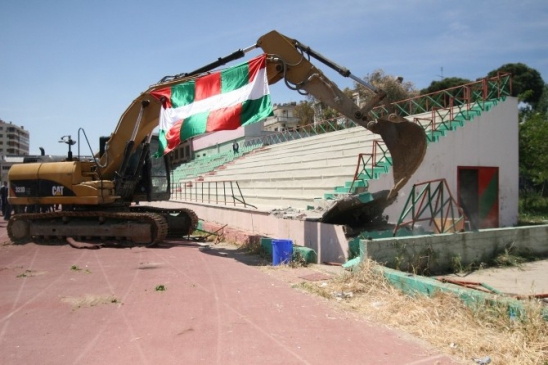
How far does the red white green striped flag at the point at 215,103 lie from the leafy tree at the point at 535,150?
16361mm

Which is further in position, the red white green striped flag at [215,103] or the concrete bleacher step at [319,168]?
the concrete bleacher step at [319,168]

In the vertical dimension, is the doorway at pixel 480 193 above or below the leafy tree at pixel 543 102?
below

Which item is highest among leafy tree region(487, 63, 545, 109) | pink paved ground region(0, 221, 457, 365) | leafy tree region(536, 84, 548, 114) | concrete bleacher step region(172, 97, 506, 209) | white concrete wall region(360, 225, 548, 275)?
leafy tree region(487, 63, 545, 109)

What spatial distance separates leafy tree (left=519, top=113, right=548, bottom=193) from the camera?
65.0 feet

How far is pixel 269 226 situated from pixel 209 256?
7.98ft

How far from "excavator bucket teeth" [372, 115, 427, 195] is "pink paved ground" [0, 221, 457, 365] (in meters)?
3.58

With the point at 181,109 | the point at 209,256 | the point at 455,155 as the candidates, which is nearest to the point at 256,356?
the point at 209,256

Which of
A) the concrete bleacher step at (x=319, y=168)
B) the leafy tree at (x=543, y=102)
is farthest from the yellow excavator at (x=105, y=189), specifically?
the leafy tree at (x=543, y=102)

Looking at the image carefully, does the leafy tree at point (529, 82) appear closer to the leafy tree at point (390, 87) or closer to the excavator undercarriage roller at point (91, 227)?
the leafy tree at point (390, 87)

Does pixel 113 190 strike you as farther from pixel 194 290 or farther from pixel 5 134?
pixel 5 134

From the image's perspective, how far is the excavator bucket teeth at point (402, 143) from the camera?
884 cm

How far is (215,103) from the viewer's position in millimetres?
9680

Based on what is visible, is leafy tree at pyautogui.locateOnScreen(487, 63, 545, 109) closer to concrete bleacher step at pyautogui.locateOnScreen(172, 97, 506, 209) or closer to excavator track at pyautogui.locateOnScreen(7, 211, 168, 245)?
concrete bleacher step at pyautogui.locateOnScreen(172, 97, 506, 209)

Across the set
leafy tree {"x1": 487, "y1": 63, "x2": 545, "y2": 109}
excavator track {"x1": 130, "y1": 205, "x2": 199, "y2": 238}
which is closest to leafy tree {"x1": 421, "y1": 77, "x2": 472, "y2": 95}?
leafy tree {"x1": 487, "y1": 63, "x2": 545, "y2": 109}
